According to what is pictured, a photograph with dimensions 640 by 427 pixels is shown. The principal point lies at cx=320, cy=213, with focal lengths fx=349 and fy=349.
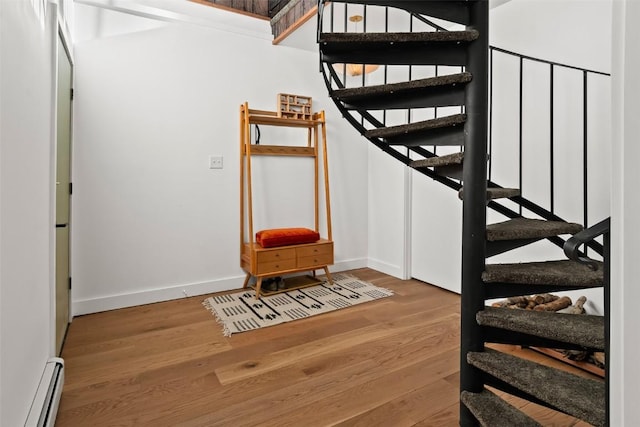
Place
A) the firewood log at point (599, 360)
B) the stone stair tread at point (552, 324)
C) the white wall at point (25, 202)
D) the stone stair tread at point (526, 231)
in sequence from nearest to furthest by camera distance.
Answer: the white wall at point (25, 202), the stone stair tread at point (552, 324), the stone stair tread at point (526, 231), the firewood log at point (599, 360)

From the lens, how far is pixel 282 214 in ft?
12.0

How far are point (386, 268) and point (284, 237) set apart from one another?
1.38 metres

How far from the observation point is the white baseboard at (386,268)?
12.4 ft

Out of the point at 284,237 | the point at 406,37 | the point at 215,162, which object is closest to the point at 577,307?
the point at 406,37

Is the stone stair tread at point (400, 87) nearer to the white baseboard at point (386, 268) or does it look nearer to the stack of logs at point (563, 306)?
the stack of logs at point (563, 306)

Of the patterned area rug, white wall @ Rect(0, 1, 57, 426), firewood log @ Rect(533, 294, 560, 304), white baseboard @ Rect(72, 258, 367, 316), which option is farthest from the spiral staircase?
white baseboard @ Rect(72, 258, 367, 316)

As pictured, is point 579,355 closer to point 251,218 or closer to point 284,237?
point 284,237

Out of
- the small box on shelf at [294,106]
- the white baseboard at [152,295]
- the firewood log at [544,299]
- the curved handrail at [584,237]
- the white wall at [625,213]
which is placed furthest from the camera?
the small box on shelf at [294,106]

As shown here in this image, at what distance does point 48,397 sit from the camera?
149 centimetres

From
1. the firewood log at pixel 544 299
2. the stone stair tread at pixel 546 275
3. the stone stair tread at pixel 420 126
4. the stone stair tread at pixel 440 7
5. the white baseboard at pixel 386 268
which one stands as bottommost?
the white baseboard at pixel 386 268

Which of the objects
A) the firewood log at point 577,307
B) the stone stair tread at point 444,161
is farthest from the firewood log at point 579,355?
the stone stair tread at point 444,161

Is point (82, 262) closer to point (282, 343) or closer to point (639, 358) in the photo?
point (282, 343)

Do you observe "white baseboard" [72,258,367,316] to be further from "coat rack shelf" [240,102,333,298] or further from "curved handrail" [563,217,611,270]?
"curved handrail" [563,217,611,270]

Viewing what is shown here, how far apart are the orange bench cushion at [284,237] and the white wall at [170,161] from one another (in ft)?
1.07
